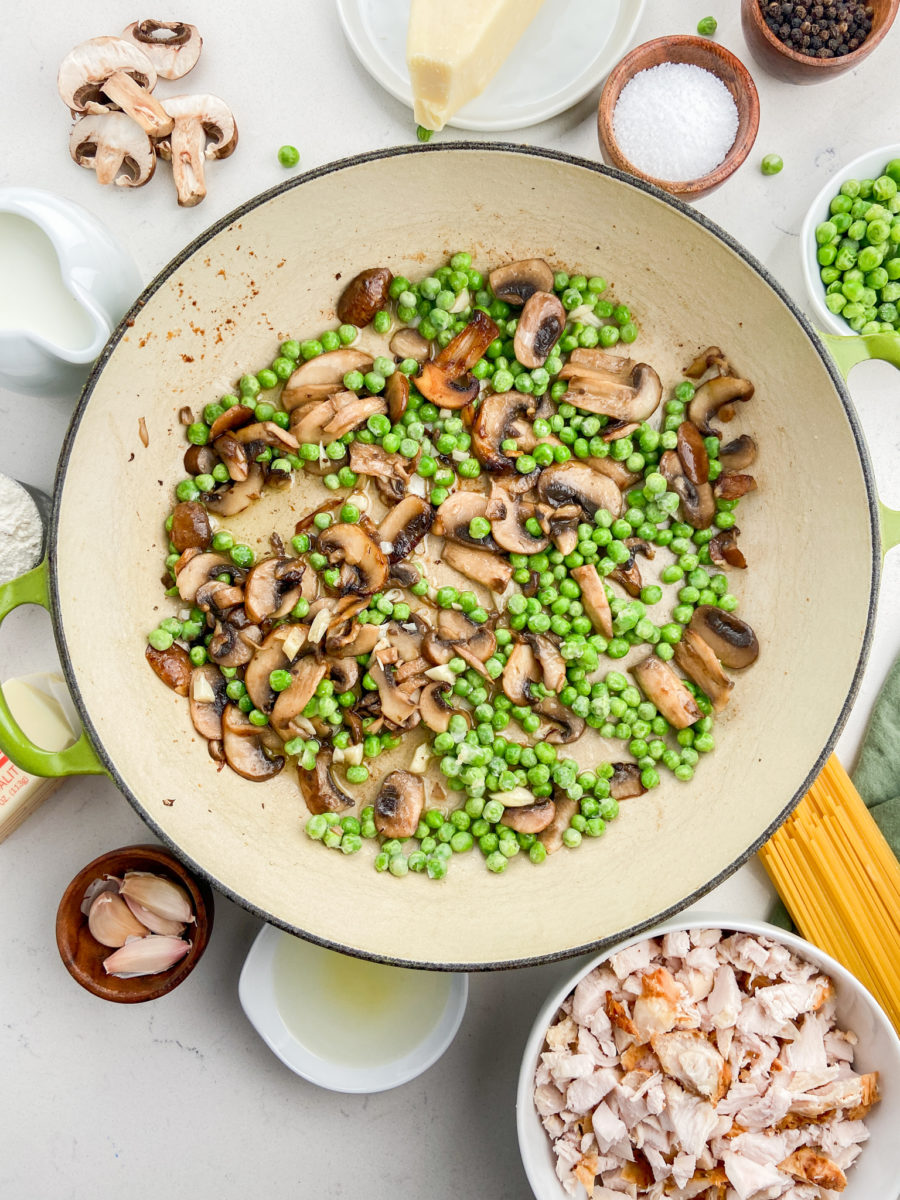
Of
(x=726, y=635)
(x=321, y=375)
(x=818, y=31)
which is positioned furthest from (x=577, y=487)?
(x=818, y=31)

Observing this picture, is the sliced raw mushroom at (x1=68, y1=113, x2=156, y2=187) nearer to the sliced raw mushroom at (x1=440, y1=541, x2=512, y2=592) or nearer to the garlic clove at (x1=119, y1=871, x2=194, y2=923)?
the sliced raw mushroom at (x1=440, y1=541, x2=512, y2=592)

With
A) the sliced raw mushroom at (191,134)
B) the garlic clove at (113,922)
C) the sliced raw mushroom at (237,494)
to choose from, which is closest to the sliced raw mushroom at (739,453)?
the sliced raw mushroom at (237,494)

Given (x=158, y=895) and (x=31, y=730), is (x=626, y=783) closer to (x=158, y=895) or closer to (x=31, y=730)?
(x=158, y=895)

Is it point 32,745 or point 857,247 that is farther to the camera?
point 857,247

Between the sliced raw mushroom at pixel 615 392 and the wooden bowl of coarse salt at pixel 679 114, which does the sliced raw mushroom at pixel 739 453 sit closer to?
the sliced raw mushroom at pixel 615 392

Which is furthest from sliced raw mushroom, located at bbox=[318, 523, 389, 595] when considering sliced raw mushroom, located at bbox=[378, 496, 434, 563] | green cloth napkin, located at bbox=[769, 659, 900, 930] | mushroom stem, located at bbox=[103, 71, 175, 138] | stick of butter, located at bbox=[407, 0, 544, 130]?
green cloth napkin, located at bbox=[769, 659, 900, 930]

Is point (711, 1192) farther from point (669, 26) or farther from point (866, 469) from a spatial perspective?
point (669, 26)
